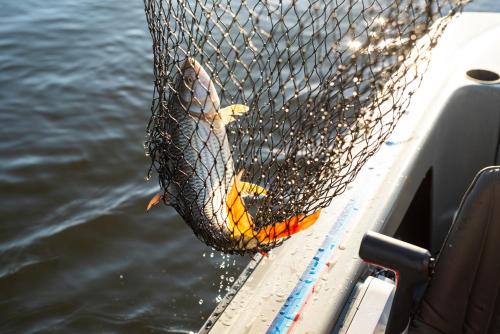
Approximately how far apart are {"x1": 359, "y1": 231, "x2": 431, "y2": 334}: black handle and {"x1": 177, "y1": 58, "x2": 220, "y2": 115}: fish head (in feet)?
2.82

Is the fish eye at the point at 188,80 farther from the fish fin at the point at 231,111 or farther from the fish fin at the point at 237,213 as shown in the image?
the fish fin at the point at 237,213

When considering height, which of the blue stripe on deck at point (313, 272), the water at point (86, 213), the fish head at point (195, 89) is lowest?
the water at point (86, 213)

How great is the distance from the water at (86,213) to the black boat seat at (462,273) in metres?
2.52

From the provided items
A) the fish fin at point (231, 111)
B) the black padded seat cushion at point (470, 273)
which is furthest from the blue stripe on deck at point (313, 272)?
the fish fin at point (231, 111)

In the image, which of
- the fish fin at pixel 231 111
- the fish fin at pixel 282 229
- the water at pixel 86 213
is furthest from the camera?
the water at pixel 86 213

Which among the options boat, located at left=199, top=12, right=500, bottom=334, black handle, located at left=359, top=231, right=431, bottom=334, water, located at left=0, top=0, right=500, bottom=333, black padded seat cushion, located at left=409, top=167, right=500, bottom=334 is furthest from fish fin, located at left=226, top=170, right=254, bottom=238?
water, located at left=0, top=0, right=500, bottom=333

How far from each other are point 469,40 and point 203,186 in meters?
2.97

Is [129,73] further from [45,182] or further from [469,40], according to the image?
[469,40]

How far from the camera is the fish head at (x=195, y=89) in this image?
97.3 inches

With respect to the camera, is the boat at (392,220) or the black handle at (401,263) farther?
the boat at (392,220)

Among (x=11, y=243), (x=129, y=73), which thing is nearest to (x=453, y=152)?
(x=11, y=243)

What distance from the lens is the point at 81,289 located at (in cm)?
453

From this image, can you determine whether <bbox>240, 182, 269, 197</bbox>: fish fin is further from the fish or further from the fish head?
the fish head

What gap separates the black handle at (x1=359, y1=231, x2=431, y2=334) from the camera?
6.62ft
